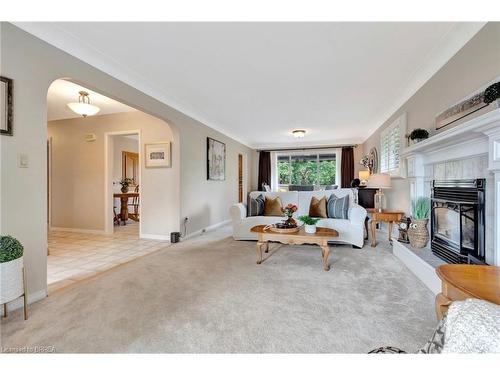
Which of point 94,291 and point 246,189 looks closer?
point 94,291

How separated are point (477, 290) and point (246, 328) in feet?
4.30

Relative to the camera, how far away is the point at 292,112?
4.49 m

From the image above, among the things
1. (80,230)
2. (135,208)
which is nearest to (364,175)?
(135,208)

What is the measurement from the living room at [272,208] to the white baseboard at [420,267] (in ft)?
0.06

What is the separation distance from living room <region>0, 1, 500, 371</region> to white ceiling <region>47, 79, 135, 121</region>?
22cm

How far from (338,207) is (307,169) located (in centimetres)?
437

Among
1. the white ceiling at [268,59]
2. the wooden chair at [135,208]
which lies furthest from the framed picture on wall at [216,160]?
the wooden chair at [135,208]

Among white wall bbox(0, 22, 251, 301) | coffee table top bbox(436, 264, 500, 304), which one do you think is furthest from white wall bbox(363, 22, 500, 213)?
white wall bbox(0, 22, 251, 301)

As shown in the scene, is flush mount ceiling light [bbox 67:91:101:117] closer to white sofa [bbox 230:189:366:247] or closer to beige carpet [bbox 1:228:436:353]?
beige carpet [bbox 1:228:436:353]

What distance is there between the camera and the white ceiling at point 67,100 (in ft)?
10.8

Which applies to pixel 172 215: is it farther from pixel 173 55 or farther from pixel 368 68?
pixel 368 68

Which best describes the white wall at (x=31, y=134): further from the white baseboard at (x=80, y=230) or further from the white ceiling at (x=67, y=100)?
the white baseboard at (x=80, y=230)
